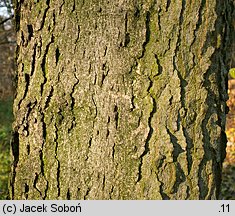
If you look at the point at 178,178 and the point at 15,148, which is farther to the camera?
the point at 15,148

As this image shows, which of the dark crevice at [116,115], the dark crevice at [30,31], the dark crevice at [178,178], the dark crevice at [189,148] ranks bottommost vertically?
the dark crevice at [178,178]

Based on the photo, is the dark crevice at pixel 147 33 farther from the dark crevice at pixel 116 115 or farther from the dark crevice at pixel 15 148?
the dark crevice at pixel 15 148

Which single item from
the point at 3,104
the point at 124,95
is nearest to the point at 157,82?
the point at 124,95

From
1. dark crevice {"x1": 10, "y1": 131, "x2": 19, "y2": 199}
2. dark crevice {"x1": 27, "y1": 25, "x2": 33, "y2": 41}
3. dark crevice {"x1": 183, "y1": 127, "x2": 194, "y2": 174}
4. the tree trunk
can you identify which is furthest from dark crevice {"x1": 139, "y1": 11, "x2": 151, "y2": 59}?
dark crevice {"x1": 10, "y1": 131, "x2": 19, "y2": 199}

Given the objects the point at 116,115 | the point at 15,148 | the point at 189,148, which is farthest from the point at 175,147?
Result: the point at 15,148

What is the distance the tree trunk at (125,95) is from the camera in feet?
4.50

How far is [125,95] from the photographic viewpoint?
54.4 inches

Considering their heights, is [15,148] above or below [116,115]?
below

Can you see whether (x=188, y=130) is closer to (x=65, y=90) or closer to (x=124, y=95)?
(x=124, y=95)

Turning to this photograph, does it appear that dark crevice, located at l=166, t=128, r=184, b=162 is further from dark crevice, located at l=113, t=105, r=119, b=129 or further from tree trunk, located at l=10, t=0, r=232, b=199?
dark crevice, located at l=113, t=105, r=119, b=129

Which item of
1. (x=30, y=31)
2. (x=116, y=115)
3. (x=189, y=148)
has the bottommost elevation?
(x=189, y=148)

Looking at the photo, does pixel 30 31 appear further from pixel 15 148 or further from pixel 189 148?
pixel 189 148

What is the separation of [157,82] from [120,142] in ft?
0.80

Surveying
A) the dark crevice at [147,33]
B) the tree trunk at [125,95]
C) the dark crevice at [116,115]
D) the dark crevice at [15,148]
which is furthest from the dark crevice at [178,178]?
the dark crevice at [15,148]
